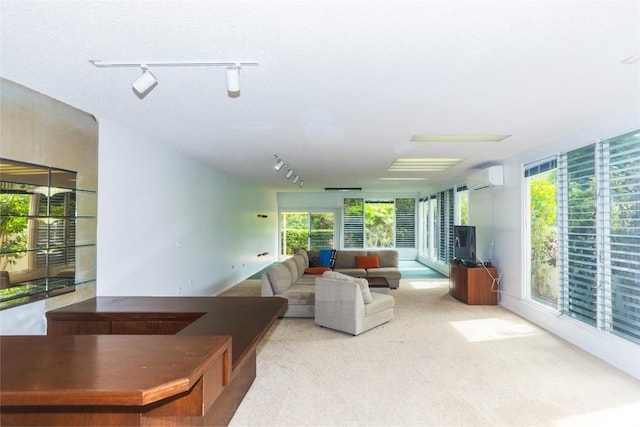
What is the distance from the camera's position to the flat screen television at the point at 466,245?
618cm

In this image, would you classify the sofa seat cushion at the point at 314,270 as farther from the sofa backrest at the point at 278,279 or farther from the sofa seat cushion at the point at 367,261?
the sofa backrest at the point at 278,279

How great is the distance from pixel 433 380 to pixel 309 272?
412 cm

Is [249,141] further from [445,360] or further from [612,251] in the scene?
[612,251]

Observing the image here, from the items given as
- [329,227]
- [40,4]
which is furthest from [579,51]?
[329,227]

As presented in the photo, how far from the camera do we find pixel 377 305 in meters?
4.58

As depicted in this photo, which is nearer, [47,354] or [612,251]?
[47,354]

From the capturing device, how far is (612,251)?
337 cm

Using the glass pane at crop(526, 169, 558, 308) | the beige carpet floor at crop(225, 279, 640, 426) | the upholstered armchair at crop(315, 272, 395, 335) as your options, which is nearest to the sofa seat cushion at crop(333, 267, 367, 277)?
the upholstered armchair at crop(315, 272, 395, 335)

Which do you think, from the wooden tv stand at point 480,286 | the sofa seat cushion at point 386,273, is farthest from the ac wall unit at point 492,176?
the sofa seat cushion at point 386,273

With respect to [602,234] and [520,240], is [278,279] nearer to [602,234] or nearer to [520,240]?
[520,240]

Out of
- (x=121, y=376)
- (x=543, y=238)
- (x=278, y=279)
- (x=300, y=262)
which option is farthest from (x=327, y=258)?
(x=121, y=376)

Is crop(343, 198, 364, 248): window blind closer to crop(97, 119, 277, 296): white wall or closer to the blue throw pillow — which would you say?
the blue throw pillow

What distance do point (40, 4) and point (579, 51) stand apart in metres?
2.85

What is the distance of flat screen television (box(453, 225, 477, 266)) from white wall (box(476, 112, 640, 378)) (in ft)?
1.07
